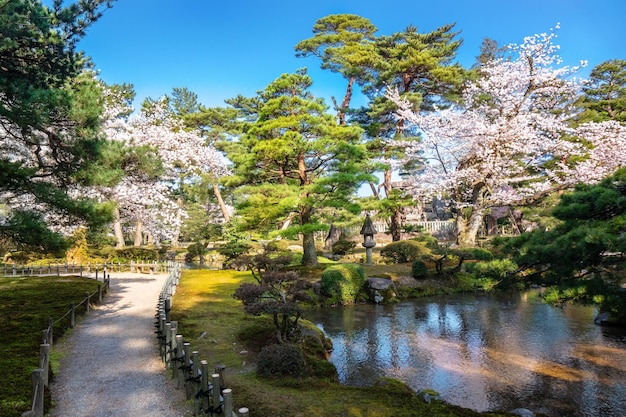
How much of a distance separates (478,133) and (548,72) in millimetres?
5074

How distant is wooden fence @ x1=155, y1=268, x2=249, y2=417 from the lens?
589cm

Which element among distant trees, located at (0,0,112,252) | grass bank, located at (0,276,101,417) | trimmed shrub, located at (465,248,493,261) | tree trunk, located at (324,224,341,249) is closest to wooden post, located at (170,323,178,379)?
grass bank, located at (0,276,101,417)

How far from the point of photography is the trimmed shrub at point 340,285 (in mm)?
17781

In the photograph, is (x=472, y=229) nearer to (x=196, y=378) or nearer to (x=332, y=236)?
(x=332, y=236)

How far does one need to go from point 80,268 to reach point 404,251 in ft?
65.1

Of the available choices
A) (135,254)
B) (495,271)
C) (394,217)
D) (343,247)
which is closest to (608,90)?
(394,217)

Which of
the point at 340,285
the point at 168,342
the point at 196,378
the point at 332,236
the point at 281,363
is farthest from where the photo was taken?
the point at 332,236

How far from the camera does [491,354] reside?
36.3 feet

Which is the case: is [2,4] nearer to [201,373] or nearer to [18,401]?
[18,401]

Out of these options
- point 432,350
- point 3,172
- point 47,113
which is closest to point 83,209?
point 3,172

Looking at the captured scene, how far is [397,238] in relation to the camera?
29.7 m

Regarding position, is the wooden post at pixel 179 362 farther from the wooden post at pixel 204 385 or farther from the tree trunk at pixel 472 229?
the tree trunk at pixel 472 229

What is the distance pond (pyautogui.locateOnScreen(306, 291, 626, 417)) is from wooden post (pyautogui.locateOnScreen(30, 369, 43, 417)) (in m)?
6.11

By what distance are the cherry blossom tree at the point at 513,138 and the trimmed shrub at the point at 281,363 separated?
19333mm
